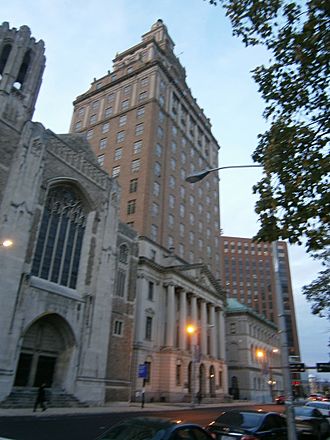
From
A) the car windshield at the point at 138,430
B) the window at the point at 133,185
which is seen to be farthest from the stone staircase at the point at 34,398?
the window at the point at 133,185

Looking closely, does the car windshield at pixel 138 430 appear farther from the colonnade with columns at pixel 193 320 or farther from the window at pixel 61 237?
the colonnade with columns at pixel 193 320

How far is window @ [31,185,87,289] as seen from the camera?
2895 centimetres

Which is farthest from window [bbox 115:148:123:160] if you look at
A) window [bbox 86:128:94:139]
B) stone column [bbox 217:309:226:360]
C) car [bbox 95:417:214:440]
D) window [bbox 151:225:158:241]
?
car [bbox 95:417:214:440]

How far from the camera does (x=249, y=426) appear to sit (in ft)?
33.0

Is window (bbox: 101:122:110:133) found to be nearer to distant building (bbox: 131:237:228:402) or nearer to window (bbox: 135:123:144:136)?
window (bbox: 135:123:144:136)

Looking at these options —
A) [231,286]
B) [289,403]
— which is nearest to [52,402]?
[289,403]

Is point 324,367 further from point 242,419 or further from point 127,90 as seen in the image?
point 127,90

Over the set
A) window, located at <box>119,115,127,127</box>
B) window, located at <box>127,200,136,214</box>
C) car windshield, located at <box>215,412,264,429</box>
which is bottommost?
car windshield, located at <box>215,412,264,429</box>

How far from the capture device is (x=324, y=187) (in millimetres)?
10227

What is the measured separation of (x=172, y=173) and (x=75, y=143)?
24236 mm

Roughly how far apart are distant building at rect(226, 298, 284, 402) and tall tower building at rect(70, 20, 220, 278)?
49.4 feet

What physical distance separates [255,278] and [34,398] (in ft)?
385

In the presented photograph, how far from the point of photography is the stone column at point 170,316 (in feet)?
149

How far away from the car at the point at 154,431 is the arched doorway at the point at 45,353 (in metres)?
21.9
